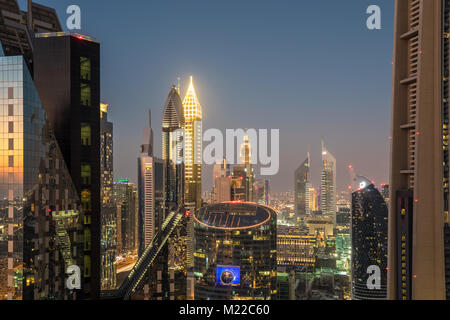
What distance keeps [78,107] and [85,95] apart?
1.21 ft

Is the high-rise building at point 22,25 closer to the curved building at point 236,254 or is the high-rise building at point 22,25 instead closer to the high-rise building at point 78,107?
the high-rise building at point 78,107

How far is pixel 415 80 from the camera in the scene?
6629 millimetres

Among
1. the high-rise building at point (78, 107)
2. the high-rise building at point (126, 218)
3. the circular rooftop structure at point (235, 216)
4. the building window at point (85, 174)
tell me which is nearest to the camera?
the high-rise building at point (78, 107)

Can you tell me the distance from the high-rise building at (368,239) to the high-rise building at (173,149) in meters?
18.7

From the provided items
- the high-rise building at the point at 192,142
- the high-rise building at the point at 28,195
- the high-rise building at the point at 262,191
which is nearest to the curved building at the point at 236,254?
the high-rise building at the point at 262,191

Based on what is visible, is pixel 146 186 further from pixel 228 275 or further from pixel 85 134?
pixel 85 134

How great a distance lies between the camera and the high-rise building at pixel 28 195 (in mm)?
7734

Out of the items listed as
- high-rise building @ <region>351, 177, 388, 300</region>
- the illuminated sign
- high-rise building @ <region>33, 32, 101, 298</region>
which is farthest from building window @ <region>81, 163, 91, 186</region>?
high-rise building @ <region>351, 177, 388, 300</region>

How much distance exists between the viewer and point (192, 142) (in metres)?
54.7

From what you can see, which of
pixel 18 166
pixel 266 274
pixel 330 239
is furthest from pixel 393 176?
pixel 330 239

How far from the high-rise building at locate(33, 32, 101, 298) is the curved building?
1552cm

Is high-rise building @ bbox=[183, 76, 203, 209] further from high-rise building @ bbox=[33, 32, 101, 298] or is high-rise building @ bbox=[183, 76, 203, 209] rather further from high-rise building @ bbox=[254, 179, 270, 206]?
high-rise building @ bbox=[33, 32, 101, 298]
